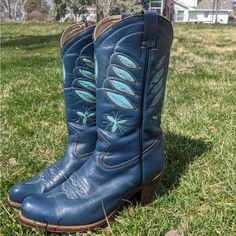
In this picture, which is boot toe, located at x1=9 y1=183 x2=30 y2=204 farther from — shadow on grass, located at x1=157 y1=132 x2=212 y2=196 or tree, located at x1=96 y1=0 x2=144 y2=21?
tree, located at x1=96 y1=0 x2=144 y2=21

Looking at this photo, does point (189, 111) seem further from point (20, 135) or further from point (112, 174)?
point (112, 174)

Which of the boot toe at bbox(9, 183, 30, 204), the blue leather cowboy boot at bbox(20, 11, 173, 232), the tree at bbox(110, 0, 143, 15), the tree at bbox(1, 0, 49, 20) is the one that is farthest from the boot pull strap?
the tree at bbox(1, 0, 49, 20)

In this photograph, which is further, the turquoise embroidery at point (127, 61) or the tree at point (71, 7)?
the tree at point (71, 7)

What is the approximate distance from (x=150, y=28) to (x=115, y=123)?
44 cm

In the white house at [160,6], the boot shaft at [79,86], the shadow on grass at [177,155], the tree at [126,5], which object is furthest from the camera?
the tree at [126,5]

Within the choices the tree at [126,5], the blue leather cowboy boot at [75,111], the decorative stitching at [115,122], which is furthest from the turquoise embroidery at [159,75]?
the tree at [126,5]

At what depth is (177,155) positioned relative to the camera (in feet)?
8.93

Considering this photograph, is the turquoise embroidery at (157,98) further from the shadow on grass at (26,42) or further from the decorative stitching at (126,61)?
the shadow on grass at (26,42)

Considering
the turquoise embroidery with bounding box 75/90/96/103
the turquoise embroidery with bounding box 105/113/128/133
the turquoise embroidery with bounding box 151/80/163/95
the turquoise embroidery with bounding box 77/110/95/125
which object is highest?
the turquoise embroidery with bounding box 151/80/163/95

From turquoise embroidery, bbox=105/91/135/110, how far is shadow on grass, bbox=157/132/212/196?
0.54m

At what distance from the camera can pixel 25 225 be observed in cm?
196

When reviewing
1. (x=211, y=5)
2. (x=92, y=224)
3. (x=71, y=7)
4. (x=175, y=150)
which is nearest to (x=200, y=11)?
(x=211, y=5)

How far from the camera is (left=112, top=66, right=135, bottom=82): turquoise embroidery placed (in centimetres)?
190

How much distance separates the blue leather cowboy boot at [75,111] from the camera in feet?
7.06
